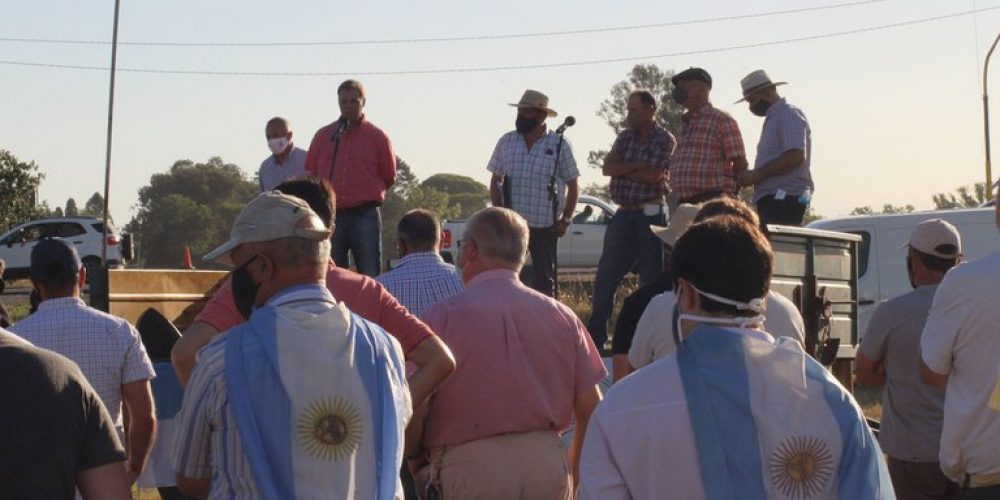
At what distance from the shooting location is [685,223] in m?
7.11

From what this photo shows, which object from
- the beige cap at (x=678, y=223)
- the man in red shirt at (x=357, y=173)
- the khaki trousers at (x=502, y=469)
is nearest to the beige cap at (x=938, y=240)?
the beige cap at (x=678, y=223)

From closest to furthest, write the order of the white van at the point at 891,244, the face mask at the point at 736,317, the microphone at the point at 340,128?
the face mask at the point at 736,317 < the microphone at the point at 340,128 < the white van at the point at 891,244

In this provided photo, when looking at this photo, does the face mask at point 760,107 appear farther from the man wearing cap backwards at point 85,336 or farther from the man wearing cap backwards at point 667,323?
the man wearing cap backwards at point 85,336

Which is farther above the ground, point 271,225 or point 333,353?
point 271,225

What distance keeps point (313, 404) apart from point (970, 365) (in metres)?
2.60

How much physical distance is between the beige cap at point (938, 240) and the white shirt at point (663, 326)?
1477mm

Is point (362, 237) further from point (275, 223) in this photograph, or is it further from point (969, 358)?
point (275, 223)

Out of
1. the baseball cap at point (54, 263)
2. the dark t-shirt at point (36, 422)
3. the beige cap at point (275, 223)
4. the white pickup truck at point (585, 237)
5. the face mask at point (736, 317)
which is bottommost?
the dark t-shirt at point (36, 422)

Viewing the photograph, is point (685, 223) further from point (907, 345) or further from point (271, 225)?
point (271, 225)

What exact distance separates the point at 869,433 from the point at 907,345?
157 inches

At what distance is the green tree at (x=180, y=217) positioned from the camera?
8181cm

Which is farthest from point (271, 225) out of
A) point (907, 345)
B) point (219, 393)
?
point (907, 345)

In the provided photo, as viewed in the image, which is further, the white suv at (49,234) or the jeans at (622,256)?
the white suv at (49,234)

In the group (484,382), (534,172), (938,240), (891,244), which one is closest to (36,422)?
(484,382)
